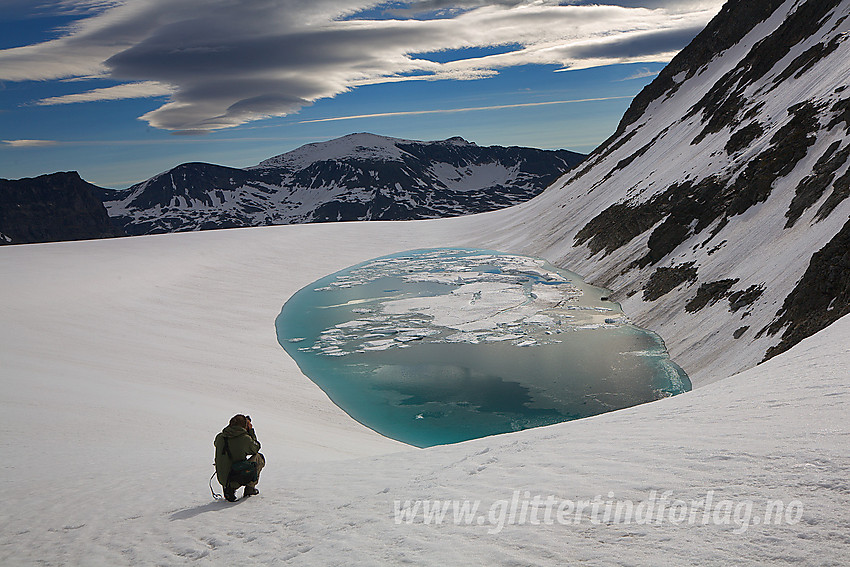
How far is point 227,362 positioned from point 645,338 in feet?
63.9

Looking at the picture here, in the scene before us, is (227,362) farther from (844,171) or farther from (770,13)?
(770,13)

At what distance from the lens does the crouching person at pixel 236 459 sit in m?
8.51

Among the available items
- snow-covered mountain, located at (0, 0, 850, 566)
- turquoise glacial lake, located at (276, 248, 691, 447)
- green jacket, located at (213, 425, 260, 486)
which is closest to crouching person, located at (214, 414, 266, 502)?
green jacket, located at (213, 425, 260, 486)

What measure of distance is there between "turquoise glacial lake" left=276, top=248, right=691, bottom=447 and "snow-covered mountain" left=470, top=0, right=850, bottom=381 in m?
2.30

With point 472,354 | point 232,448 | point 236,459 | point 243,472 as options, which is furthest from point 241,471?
point 472,354

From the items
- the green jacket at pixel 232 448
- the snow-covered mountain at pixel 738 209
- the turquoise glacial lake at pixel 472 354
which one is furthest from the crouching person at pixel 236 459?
the snow-covered mountain at pixel 738 209

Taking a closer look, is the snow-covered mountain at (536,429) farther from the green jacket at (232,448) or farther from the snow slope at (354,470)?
the green jacket at (232,448)

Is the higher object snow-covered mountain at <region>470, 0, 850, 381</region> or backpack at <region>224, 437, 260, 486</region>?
snow-covered mountain at <region>470, 0, 850, 381</region>

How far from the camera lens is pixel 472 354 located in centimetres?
2505

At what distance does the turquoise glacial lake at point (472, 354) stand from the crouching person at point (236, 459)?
875 cm

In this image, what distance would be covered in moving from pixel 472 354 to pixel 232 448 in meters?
17.4

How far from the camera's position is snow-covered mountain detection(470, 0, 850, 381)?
20781mm

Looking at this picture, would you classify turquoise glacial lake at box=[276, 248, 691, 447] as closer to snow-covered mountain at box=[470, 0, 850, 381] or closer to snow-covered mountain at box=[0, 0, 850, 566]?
snow-covered mountain at box=[0, 0, 850, 566]

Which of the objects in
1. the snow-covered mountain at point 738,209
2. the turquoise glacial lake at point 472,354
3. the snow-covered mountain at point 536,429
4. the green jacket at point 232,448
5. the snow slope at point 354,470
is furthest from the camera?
the snow-covered mountain at point 738,209
